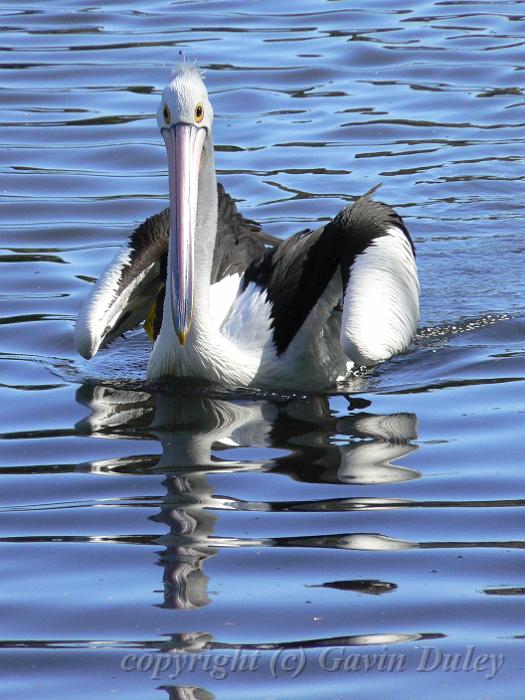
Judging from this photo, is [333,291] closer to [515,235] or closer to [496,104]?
[515,235]

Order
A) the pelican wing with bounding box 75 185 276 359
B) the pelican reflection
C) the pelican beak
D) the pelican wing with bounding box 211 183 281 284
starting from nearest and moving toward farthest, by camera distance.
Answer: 1. the pelican reflection
2. the pelican beak
3. the pelican wing with bounding box 75 185 276 359
4. the pelican wing with bounding box 211 183 281 284

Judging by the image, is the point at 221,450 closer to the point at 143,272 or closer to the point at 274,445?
the point at 274,445

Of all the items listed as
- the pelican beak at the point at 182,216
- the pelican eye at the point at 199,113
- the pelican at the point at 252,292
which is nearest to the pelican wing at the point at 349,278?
the pelican at the point at 252,292

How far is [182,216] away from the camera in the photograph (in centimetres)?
569

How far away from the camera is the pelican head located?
5688mm

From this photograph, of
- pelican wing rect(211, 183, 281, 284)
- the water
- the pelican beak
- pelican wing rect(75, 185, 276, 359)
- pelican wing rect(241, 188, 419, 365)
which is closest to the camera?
the water

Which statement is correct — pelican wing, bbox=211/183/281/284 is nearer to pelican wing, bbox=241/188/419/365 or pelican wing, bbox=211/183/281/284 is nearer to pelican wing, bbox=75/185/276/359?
pelican wing, bbox=75/185/276/359

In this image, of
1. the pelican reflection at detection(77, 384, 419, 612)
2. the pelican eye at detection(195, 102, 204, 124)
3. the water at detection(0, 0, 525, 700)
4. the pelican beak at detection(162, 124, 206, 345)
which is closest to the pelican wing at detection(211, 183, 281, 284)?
the water at detection(0, 0, 525, 700)

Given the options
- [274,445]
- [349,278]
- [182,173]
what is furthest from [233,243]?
[274,445]

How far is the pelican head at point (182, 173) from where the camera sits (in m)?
5.69

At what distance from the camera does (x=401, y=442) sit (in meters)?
5.35

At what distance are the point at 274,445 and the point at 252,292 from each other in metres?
1.04

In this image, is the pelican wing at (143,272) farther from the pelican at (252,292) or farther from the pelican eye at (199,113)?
the pelican eye at (199,113)

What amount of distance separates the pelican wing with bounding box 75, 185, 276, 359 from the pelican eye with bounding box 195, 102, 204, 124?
3.13ft
